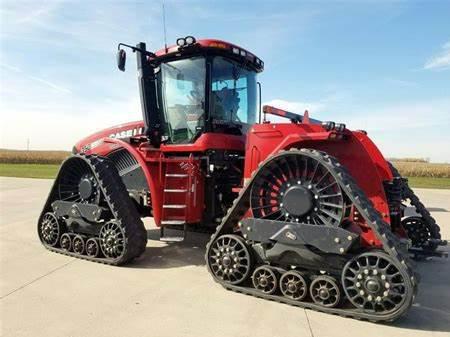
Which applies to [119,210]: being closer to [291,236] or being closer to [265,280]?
[265,280]

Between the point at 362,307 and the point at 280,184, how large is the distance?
150 cm

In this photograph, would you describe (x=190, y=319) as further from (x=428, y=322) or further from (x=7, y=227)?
(x=7, y=227)

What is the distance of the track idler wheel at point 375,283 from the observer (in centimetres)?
381

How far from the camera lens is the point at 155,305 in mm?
4391

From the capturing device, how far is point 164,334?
146 inches

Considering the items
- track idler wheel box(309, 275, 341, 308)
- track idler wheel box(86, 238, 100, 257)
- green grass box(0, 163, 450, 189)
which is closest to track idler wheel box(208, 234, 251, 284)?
track idler wheel box(309, 275, 341, 308)

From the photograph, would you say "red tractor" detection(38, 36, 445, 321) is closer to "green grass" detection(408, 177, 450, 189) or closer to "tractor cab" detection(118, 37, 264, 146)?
"tractor cab" detection(118, 37, 264, 146)

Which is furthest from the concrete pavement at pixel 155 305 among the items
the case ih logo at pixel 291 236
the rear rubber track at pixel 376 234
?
the case ih logo at pixel 291 236

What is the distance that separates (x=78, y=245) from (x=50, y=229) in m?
0.72

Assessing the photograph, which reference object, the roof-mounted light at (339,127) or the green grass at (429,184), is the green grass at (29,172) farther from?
the roof-mounted light at (339,127)

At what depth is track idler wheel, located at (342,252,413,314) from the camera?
381 centimetres

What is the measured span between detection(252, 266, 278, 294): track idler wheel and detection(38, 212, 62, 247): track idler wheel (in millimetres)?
3550

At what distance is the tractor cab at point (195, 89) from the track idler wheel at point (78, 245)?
1.83 meters

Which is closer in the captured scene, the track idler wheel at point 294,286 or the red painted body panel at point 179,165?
the track idler wheel at point 294,286
